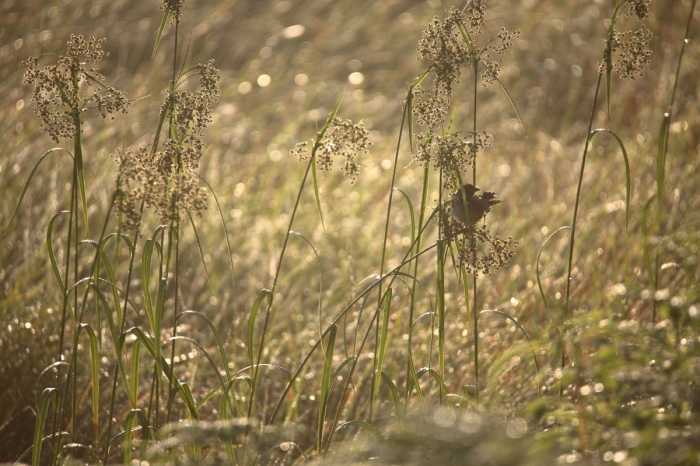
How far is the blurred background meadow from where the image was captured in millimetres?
763

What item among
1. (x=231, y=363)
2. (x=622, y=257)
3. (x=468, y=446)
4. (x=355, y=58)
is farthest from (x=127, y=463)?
(x=355, y=58)

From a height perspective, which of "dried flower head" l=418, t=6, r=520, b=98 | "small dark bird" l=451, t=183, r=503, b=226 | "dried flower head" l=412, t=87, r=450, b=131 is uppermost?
"dried flower head" l=418, t=6, r=520, b=98

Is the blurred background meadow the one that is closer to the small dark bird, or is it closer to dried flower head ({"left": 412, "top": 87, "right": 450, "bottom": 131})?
the small dark bird

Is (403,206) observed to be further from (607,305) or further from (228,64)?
(228,64)

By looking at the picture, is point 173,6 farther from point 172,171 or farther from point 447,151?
point 447,151

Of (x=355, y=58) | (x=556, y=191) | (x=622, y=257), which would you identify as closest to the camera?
(x=622, y=257)

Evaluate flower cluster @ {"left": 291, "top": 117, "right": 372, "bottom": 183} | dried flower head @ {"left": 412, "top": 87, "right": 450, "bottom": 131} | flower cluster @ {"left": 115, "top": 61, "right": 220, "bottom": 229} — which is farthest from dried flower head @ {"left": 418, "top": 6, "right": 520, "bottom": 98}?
flower cluster @ {"left": 115, "top": 61, "right": 220, "bottom": 229}

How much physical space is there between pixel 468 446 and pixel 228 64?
392cm

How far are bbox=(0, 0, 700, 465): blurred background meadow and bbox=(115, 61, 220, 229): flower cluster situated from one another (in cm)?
8

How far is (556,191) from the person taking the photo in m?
2.73

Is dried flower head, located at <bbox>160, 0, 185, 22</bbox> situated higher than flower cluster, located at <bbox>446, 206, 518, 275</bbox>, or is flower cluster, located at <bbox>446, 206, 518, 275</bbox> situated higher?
dried flower head, located at <bbox>160, 0, 185, 22</bbox>

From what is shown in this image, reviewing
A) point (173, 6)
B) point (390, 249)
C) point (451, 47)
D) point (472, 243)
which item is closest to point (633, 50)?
point (451, 47)

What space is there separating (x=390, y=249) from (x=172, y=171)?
133cm

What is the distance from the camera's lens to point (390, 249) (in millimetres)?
2330
